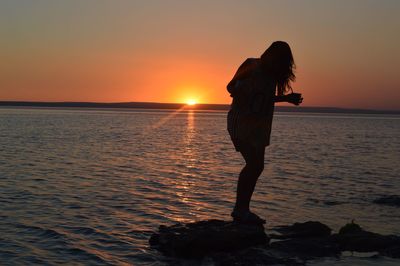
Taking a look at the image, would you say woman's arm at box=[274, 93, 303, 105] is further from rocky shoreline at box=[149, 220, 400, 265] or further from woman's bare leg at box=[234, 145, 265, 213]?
rocky shoreline at box=[149, 220, 400, 265]

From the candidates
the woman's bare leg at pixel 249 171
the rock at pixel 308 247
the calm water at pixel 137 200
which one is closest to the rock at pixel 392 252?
the calm water at pixel 137 200

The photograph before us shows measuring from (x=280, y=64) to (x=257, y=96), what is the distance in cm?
59

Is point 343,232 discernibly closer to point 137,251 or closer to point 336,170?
point 137,251

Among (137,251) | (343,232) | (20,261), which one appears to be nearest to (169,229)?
(137,251)

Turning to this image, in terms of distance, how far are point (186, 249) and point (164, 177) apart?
1063cm

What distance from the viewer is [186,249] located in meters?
7.91

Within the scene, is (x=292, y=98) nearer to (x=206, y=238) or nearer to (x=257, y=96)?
(x=257, y=96)

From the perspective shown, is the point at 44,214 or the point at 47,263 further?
the point at 44,214

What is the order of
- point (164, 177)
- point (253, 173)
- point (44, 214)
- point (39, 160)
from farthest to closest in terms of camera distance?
point (39, 160) < point (164, 177) < point (44, 214) < point (253, 173)

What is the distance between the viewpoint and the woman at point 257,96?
8039 millimetres

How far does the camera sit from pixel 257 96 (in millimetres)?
8094

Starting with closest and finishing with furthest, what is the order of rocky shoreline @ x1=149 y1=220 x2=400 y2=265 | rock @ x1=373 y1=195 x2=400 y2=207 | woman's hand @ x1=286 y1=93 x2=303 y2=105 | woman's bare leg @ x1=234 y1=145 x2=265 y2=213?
rocky shoreline @ x1=149 y1=220 x2=400 y2=265 → woman's hand @ x1=286 y1=93 x2=303 y2=105 → woman's bare leg @ x1=234 y1=145 x2=265 y2=213 → rock @ x1=373 y1=195 x2=400 y2=207

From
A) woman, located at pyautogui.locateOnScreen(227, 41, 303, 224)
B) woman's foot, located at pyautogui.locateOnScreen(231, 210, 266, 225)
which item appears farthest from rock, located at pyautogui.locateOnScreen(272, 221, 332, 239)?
woman, located at pyautogui.locateOnScreen(227, 41, 303, 224)

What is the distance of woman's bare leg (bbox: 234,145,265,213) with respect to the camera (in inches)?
328
